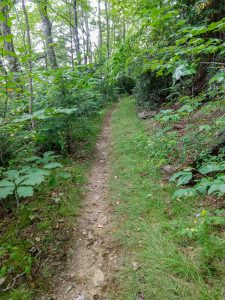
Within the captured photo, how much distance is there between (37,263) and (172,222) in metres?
1.79

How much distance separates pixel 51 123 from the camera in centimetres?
477

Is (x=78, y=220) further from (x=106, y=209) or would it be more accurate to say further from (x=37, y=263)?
(x=37, y=263)

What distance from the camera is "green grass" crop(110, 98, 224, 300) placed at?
1845 millimetres

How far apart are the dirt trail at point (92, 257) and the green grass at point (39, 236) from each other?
0.14 metres

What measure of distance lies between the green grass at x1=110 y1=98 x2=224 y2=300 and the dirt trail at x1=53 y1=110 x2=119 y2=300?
156mm

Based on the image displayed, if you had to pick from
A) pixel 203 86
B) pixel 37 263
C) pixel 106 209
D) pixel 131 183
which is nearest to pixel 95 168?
pixel 131 183

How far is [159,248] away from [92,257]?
2.88 ft

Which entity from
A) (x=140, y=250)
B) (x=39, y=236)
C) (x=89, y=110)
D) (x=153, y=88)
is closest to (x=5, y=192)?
(x=39, y=236)

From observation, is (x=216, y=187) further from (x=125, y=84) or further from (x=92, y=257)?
(x=125, y=84)

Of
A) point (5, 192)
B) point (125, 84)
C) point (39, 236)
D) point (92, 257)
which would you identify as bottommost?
point (92, 257)

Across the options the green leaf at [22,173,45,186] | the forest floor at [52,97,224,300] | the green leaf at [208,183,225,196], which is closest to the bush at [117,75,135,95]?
the forest floor at [52,97,224,300]

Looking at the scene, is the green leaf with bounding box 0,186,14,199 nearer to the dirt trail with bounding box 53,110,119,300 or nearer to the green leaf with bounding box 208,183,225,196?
the dirt trail with bounding box 53,110,119,300

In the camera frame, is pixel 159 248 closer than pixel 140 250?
Yes

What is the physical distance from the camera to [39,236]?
2.68m
